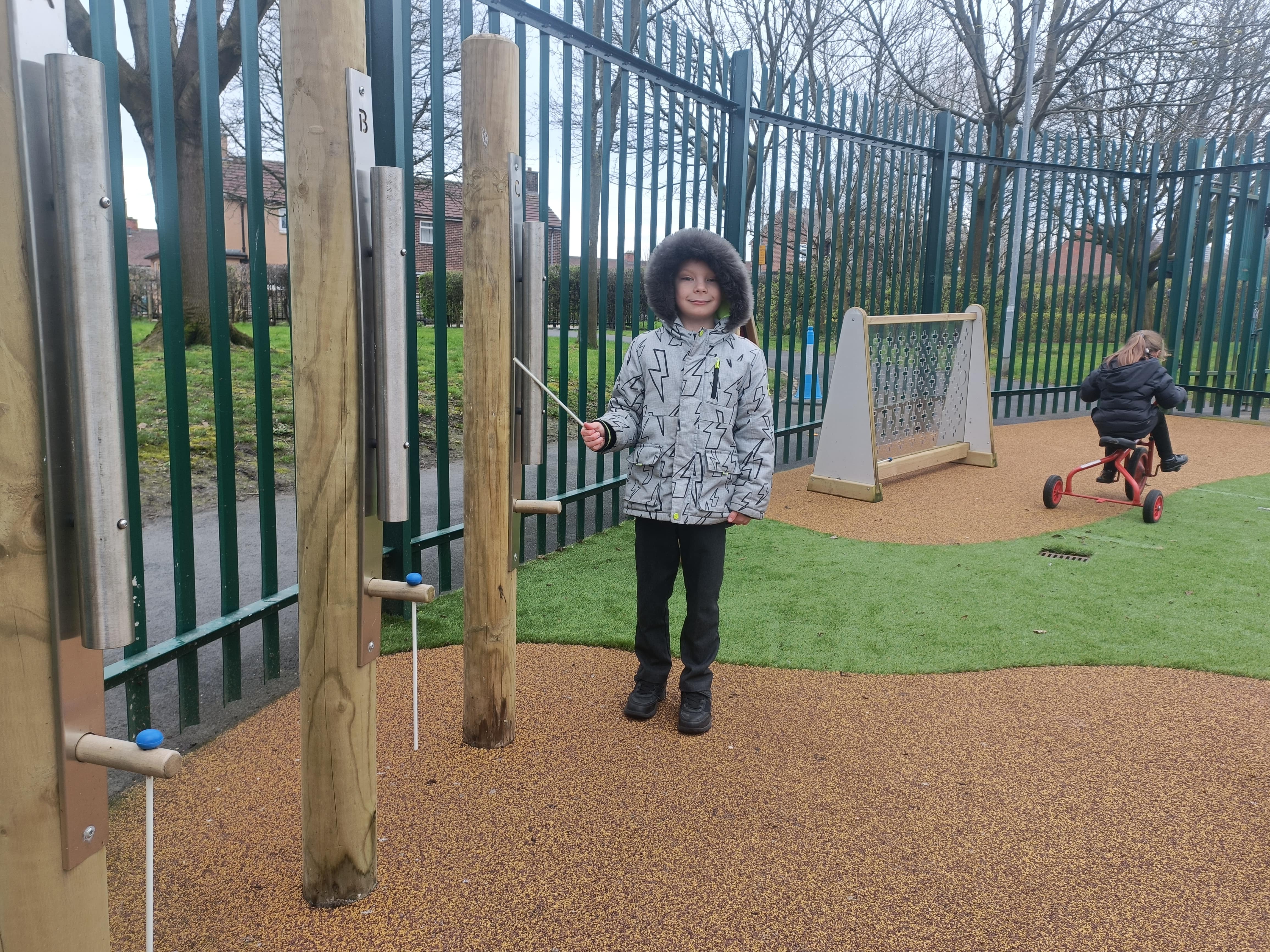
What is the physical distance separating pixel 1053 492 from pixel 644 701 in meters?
4.53

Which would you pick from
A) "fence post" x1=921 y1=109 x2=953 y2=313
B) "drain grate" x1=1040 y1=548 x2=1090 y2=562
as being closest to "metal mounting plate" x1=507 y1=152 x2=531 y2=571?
"drain grate" x1=1040 y1=548 x2=1090 y2=562

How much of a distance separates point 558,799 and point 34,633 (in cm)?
180

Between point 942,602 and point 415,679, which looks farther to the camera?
point 942,602

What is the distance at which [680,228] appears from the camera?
6113mm

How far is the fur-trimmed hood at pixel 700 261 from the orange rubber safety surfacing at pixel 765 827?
145 cm

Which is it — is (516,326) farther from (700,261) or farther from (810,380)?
(810,380)

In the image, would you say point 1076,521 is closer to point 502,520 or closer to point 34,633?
point 502,520

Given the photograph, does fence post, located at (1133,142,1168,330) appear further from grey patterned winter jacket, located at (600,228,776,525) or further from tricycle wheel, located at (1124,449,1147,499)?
grey patterned winter jacket, located at (600,228,776,525)

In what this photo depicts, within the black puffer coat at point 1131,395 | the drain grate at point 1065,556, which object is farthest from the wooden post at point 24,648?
the black puffer coat at point 1131,395

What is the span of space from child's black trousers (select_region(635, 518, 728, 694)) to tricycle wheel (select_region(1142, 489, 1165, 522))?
429 centimetres

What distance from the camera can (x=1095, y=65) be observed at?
21.4m

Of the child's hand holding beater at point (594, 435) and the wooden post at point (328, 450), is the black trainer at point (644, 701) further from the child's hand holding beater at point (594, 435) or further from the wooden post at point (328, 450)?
the wooden post at point (328, 450)

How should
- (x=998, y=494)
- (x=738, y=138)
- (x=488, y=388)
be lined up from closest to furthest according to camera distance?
1. (x=488, y=388)
2. (x=738, y=138)
3. (x=998, y=494)

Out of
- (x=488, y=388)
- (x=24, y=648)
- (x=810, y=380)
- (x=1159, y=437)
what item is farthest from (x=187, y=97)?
(x=24, y=648)
